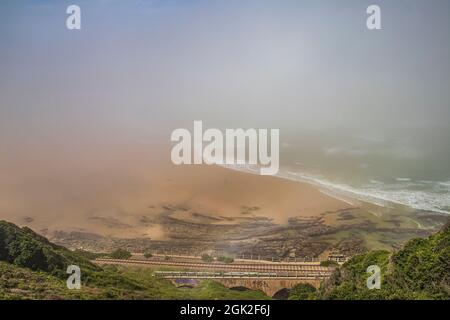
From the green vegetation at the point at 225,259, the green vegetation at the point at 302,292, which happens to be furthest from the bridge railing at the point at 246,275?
the green vegetation at the point at 225,259

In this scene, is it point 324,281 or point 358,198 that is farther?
point 358,198

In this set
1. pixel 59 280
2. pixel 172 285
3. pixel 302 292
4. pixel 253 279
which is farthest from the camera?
pixel 253 279

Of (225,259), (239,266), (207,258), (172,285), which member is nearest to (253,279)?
(239,266)

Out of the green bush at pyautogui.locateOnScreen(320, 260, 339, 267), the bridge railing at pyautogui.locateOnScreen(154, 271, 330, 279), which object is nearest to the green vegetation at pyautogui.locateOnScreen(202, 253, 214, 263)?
the bridge railing at pyautogui.locateOnScreen(154, 271, 330, 279)

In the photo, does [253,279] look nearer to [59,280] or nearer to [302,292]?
[302,292]

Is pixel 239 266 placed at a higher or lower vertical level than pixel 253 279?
higher
